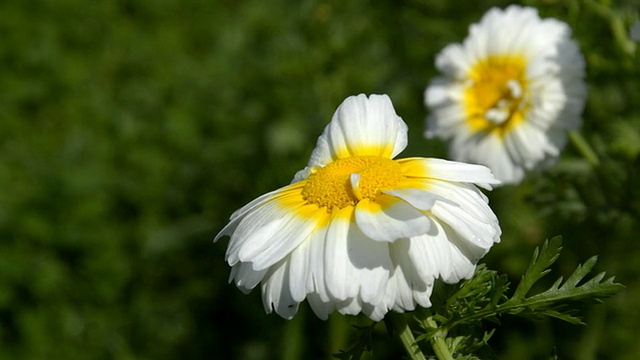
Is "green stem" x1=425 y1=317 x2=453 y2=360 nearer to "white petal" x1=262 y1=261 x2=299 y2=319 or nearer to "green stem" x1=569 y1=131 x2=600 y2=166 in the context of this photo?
"white petal" x1=262 y1=261 x2=299 y2=319

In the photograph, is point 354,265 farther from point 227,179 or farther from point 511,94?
point 227,179

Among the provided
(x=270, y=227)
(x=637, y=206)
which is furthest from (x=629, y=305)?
(x=270, y=227)

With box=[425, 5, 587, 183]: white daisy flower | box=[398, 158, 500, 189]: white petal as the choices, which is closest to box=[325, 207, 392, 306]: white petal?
box=[398, 158, 500, 189]: white petal

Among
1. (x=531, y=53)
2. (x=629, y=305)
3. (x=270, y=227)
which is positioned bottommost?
(x=629, y=305)

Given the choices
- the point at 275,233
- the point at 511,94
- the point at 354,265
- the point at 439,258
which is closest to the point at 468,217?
the point at 439,258

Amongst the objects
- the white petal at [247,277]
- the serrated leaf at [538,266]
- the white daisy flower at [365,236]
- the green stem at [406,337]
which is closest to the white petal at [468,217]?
the white daisy flower at [365,236]

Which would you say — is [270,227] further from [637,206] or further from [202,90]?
[202,90]

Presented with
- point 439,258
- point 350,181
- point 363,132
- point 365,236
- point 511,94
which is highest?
point 511,94
